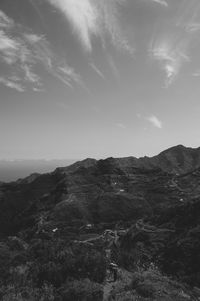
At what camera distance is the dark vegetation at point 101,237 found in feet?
54.8

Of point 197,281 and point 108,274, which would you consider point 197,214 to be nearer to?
point 197,281

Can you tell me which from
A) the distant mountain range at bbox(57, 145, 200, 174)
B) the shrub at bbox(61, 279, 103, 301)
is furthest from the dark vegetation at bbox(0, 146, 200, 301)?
the distant mountain range at bbox(57, 145, 200, 174)

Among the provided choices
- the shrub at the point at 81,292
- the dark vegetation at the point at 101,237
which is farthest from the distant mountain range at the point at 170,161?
the shrub at the point at 81,292

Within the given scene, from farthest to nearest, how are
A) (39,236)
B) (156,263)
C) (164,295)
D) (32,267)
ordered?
(39,236) → (156,263) → (32,267) → (164,295)

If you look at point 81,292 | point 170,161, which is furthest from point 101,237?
point 170,161

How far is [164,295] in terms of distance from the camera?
1603 centimetres

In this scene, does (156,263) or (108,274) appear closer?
(108,274)

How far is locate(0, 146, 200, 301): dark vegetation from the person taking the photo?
54.8 feet

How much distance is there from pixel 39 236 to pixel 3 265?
2292 cm

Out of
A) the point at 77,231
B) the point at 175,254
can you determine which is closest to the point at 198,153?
the point at 77,231

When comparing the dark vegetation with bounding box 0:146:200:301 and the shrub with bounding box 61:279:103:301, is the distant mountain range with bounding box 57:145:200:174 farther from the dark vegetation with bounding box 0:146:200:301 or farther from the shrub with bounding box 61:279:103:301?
the shrub with bounding box 61:279:103:301

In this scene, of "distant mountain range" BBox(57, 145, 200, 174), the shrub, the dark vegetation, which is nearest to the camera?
the shrub

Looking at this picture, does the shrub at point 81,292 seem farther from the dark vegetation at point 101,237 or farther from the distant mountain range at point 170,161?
the distant mountain range at point 170,161

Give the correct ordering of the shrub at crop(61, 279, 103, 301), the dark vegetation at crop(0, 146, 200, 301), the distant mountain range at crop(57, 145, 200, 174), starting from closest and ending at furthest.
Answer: the shrub at crop(61, 279, 103, 301)
the dark vegetation at crop(0, 146, 200, 301)
the distant mountain range at crop(57, 145, 200, 174)
